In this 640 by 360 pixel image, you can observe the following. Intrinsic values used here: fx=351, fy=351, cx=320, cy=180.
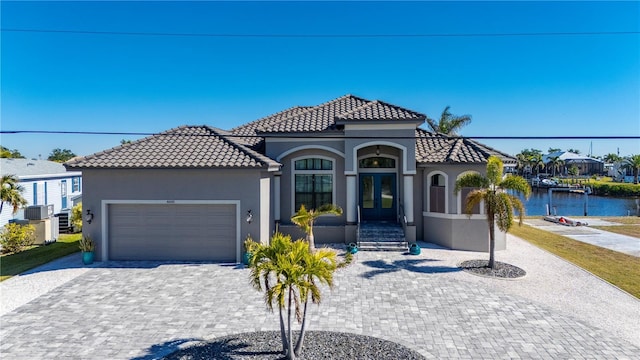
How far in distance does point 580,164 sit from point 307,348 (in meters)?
116

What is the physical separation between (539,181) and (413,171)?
7786cm

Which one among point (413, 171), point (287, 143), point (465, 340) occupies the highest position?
point (287, 143)

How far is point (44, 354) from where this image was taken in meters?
6.93

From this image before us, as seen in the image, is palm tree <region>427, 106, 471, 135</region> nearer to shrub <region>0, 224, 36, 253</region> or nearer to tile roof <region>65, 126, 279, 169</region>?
tile roof <region>65, 126, 279, 169</region>

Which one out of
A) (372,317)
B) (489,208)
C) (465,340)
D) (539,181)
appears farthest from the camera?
(539,181)

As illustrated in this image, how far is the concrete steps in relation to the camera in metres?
15.4

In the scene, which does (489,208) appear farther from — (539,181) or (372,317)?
(539,181)

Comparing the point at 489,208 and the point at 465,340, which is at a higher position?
the point at 489,208

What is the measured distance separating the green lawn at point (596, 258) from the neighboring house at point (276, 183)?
3.02 meters

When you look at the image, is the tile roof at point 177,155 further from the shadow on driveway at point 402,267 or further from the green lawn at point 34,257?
the shadow on driveway at point 402,267

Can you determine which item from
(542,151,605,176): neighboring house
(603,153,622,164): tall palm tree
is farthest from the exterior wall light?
(603,153,622,164): tall palm tree

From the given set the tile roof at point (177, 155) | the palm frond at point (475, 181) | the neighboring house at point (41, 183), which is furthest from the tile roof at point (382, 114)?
the neighboring house at point (41, 183)

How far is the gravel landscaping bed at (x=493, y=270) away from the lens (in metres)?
11.9

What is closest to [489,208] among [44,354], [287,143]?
[287,143]
